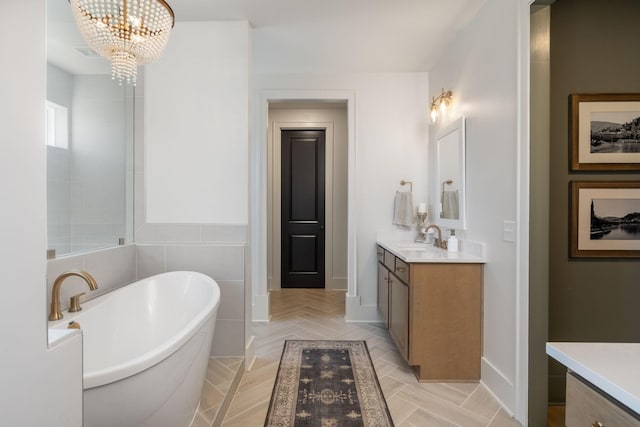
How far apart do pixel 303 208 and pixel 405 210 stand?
1.87m

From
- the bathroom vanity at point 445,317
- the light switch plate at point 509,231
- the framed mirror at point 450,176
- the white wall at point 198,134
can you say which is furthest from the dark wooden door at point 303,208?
the light switch plate at point 509,231

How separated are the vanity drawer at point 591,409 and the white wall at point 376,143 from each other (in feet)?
8.98

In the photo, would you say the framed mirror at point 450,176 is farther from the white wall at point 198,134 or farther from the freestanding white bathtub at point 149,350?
the freestanding white bathtub at point 149,350

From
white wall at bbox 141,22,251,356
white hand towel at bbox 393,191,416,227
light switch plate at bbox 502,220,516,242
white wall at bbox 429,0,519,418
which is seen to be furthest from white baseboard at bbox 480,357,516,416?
white wall at bbox 141,22,251,356

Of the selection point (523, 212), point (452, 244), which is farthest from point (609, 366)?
point (452, 244)

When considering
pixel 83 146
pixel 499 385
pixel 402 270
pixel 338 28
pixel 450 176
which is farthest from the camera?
pixel 450 176

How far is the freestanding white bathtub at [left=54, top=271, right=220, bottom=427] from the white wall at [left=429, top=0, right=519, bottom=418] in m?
1.74

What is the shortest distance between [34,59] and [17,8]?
7 cm

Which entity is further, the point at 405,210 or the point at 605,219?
the point at 405,210

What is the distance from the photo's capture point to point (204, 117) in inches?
97.0

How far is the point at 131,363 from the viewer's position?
3.62 ft

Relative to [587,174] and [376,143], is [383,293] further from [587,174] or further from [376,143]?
[587,174]

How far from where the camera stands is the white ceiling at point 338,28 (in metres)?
2.24

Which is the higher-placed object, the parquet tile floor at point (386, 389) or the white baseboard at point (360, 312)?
the white baseboard at point (360, 312)
